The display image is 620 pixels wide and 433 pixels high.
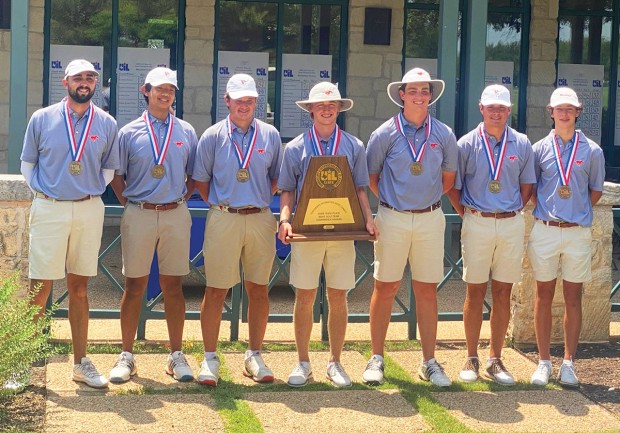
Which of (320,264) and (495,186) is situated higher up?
(495,186)

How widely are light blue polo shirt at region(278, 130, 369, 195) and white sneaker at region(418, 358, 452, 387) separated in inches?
51.5

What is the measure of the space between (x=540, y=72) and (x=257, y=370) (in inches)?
325

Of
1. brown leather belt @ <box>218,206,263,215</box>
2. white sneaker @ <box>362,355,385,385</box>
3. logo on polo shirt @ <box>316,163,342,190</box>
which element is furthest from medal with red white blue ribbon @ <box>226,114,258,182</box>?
white sneaker @ <box>362,355,385,385</box>

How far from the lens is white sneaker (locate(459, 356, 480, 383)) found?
731cm

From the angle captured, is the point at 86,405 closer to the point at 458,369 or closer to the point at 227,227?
the point at 227,227

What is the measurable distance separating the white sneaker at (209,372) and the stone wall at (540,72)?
7959 millimetres

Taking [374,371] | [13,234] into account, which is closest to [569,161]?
[374,371]

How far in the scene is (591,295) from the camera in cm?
845

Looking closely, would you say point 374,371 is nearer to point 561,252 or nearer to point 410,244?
point 410,244

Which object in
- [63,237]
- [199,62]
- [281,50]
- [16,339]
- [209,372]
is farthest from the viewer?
[281,50]

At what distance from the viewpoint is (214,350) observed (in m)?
7.25

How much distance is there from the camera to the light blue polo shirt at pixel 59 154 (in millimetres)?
6727

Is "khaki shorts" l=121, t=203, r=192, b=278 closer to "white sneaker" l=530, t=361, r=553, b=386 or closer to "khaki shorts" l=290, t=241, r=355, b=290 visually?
"khaki shorts" l=290, t=241, r=355, b=290

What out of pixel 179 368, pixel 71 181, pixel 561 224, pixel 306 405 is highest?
pixel 71 181
